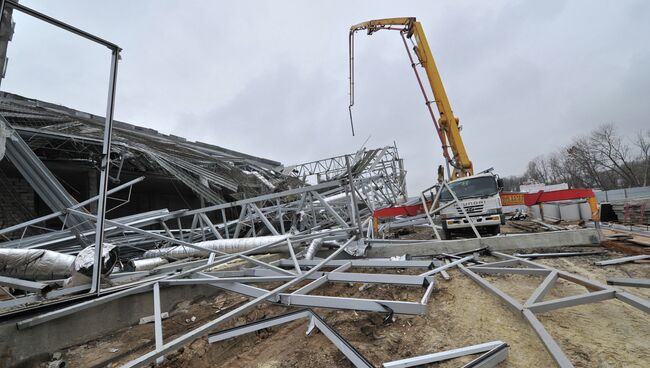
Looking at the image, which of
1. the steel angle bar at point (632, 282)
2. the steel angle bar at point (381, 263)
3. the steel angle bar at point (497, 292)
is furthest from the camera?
the steel angle bar at point (381, 263)

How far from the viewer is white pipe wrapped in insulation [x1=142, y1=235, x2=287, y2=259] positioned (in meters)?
7.09

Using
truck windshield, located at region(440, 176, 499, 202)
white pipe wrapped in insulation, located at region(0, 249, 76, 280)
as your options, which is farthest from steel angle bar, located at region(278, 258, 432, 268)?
truck windshield, located at region(440, 176, 499, 202)

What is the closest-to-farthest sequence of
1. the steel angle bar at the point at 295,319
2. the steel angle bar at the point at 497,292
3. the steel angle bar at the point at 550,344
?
the steel angle bar at the point at 550,344 → the steel angle bar at the point at 295,319 → the steel angle bar at the point at 497,292

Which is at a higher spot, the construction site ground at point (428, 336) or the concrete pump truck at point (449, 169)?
the concrete pump truck at point (449, 169)

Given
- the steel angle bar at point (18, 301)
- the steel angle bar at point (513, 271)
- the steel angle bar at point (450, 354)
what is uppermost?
the steel angle bar at point (18, 301)

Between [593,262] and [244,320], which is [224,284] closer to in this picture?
[244,320]

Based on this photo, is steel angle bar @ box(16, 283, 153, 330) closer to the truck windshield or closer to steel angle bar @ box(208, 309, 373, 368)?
steel angle bar @ box(208, 309, 373, 368)

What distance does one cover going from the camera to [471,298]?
14.1 ft

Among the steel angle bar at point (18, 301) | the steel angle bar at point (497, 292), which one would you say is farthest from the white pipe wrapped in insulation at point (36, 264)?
the steel angle bar at point (497, 292)

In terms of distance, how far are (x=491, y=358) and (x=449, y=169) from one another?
11388mm

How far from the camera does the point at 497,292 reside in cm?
402

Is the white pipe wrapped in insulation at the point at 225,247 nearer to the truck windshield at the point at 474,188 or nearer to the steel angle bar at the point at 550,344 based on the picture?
the steel angle bar at the point at 550,344

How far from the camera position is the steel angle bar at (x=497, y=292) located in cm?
345

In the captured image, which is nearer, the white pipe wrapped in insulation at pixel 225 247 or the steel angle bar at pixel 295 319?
the steel angle bar at pixel 295 319
